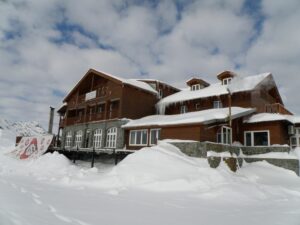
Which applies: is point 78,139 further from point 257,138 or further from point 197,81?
point 257,138

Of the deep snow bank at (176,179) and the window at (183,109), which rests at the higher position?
the window at (183,109)

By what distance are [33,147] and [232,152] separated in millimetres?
18520

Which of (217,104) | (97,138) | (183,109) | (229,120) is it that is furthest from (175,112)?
(229,120)

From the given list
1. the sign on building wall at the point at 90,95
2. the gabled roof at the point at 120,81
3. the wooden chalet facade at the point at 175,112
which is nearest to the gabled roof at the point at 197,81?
the wooden chalet facade at the point at 175,112

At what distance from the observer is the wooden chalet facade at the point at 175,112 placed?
706 inches

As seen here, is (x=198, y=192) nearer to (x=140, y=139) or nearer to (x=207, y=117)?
(x=207, y=117)

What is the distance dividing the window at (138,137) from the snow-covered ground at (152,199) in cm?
619

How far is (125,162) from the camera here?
45.2ft

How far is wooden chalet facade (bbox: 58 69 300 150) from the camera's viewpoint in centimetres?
1792

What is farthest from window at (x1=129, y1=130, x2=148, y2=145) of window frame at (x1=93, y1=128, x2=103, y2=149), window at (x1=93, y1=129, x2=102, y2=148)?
window at (x1=93, y1=129, x2=102, y2=148)

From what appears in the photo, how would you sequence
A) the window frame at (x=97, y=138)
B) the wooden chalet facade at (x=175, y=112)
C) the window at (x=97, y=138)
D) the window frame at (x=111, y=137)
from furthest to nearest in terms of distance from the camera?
the window at (x=97, y=138), the window frame at (x=97, y=138), the window frame at (x=111, y=137), the wooden chalet facade at (x=175, y=112)

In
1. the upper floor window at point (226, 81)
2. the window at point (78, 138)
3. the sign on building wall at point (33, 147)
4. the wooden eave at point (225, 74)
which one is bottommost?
the sign on building wall at point (33, 147)

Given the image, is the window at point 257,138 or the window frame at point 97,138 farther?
the window frame at point 97,138

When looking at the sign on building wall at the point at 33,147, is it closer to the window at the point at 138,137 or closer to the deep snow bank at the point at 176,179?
the window at the point at 138,137
